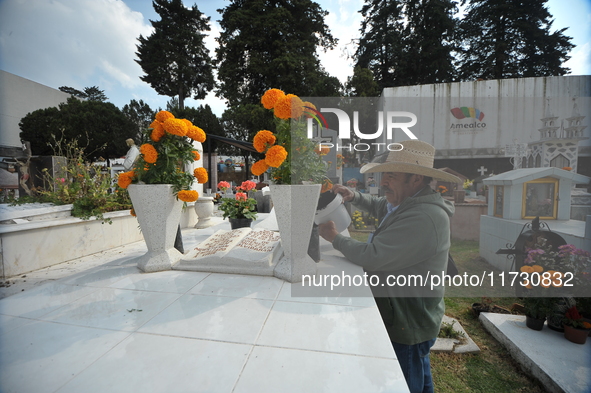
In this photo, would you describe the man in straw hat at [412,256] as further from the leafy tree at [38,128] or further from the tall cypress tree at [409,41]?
the leafy tree at [38,128]

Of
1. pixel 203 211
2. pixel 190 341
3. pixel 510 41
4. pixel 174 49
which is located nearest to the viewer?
pixel 190 341

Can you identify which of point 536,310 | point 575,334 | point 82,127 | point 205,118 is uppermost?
point 205,118

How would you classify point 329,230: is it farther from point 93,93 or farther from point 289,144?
point 93,93

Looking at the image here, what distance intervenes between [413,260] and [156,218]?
238cm

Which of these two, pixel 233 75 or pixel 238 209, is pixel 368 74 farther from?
pixel 238 209

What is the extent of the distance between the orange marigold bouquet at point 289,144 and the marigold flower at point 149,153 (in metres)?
1.05

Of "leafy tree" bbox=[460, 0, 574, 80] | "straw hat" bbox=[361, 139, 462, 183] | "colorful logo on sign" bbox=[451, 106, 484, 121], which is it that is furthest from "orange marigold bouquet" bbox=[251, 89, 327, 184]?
"leafy tree" bbox=[460, 0, 574, 80]

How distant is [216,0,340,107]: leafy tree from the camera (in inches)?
575

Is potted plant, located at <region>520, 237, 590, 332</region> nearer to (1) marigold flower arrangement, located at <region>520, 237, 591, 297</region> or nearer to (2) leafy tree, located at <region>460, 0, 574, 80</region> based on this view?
(1) marigold flower arrangement, located at <region>520, 237, 591, 297</region>

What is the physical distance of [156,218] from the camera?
2.46 meters

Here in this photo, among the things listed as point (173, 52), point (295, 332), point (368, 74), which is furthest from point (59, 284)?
point (173, 52)

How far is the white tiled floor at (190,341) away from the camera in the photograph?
1.11 m

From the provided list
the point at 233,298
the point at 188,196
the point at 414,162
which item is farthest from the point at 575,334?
the point at 188,196

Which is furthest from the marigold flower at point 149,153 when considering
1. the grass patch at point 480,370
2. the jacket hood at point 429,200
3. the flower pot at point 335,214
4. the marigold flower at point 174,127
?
the grass patch at point 480,370
